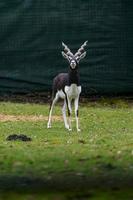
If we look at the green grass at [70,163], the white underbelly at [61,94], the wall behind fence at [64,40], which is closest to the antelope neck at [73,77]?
the white underbelly at [61,94]

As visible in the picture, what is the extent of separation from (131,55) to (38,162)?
11.0m

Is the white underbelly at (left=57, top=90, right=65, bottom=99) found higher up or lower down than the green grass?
lower down

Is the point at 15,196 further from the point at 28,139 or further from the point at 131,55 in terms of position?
the point at 131,55

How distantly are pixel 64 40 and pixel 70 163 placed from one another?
37.6ft

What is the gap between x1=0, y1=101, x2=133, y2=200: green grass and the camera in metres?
10.9

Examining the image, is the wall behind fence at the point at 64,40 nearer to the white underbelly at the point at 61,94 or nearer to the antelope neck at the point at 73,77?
the white underbelly at the point at 61,94

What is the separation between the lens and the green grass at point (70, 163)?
10859 mm

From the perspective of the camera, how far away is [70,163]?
12.1 m

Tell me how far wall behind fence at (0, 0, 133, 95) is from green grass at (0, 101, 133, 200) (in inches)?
242

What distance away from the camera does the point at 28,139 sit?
15.0 metres

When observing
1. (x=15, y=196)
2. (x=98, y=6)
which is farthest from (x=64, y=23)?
(x=15, y=196)

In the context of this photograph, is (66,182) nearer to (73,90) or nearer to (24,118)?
(73,90)

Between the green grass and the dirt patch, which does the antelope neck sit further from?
the dirt patch

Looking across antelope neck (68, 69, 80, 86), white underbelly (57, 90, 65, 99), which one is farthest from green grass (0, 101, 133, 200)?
antelope neck (68, 69, 80, 86)
